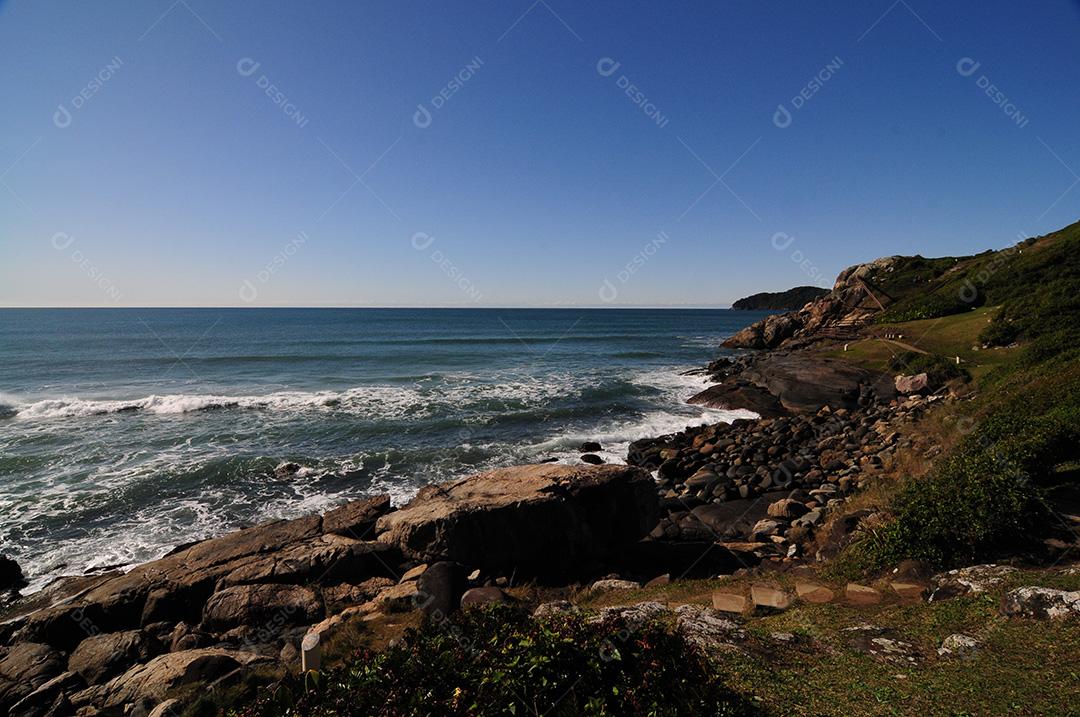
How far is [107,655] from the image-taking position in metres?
9.11

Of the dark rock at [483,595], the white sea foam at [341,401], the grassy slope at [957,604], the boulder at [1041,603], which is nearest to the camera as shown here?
the grassy slope at [957,604]

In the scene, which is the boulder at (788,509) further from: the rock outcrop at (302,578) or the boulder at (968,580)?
the boulder at (968,580)

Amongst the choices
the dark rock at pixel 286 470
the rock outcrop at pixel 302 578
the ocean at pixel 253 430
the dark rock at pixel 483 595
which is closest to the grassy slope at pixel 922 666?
the dark rock at pixel 483 595

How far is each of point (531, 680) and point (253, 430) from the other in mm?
28105

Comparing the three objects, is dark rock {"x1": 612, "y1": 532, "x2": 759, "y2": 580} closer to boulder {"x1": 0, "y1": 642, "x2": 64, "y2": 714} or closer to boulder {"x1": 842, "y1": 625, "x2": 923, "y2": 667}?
boulder {"x1": 842, "y1": 625, "x2": 923, "y2": 667}

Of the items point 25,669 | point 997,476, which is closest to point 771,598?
point 997,476

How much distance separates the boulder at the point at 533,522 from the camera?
11.6 m

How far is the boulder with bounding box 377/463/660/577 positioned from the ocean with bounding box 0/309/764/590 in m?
6.68

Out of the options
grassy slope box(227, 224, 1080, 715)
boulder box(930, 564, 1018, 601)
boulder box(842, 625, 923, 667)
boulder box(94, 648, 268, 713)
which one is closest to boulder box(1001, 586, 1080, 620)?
grassy slope box(227, 224, 1080, 715)

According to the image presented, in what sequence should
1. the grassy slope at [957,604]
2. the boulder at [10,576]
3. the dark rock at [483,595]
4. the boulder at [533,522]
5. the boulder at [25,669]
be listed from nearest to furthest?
1. the grassy slope at [957,604]
2. the boulder at [25,669]
3. the dark rock at [483,595]
4. the boulder at [533,522]
5. the boulder at [10,576]

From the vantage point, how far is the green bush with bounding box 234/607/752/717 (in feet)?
13.5

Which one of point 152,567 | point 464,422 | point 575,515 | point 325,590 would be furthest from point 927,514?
point 464,422

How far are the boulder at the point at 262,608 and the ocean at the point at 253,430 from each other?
19.5 ft

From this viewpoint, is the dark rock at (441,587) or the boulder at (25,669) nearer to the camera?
the boulder at (25,669)
